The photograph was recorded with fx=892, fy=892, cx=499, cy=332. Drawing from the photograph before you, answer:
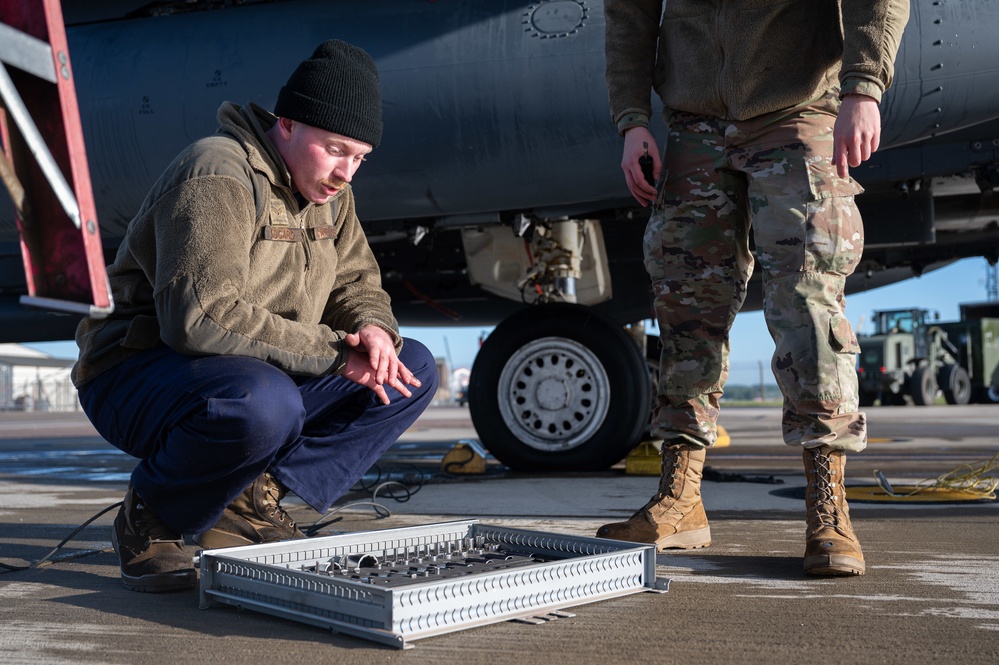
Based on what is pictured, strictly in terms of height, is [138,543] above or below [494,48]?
below

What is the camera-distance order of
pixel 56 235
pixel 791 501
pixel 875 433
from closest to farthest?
pixel 56 235 → pixel 791 501 → pixel 875 433

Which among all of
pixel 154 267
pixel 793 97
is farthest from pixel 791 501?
pixel 154 267

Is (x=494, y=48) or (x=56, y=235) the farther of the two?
(x=494, y=48)

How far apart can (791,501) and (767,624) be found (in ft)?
5.88

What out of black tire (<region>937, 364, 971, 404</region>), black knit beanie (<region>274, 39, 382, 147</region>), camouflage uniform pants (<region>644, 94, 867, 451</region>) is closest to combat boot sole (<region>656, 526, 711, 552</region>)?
camouflage uniform pants (<region>644, 94, 867, 451</region>)

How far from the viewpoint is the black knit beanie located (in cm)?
200

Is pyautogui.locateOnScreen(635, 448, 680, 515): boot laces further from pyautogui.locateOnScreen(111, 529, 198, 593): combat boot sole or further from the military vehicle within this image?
the military vehicle

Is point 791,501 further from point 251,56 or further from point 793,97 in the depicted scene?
point 251,56

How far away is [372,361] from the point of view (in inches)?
82.3

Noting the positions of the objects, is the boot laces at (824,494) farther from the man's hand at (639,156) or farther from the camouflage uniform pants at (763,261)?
the man's hand at (639,156)

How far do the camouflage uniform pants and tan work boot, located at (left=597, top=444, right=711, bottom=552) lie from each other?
6 centimetres

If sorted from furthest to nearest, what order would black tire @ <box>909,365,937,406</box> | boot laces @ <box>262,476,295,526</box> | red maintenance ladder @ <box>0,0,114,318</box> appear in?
1. black tire @ <box>909,365,937,406</box>
2. boot laces @ <box>262,476,295,526</box>
3. red maintenance ladder @ <box>0,0,114,318</box>

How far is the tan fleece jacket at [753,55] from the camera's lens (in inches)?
82.0

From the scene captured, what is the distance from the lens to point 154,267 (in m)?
2.00
